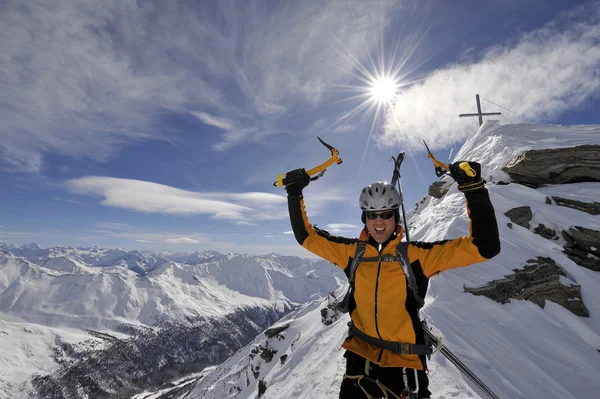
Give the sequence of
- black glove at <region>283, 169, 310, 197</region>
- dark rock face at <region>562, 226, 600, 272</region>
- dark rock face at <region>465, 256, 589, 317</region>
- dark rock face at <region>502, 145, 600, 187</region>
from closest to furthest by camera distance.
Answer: black glove at <region>283, 169, 310, 197</region> → dark rock face at <region>465, 256, 589, 317</region> → dark rock face at <region>562, 226, 600, 272</region> → dark rock face at <region>502, 145, 600, 187</region>

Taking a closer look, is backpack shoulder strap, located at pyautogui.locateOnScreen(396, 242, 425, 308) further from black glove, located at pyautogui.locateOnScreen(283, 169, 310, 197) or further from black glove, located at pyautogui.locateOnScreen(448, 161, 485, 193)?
black glove, located at pyautogui.locateOnScreen(283, 169, 310, 197)

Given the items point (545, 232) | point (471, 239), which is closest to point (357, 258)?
point (471, 239)

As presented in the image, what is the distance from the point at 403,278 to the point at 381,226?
104cm

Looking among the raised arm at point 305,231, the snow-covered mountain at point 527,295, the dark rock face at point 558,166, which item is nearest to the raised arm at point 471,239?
the raised arm at point 305,231

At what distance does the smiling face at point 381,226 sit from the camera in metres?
5.51

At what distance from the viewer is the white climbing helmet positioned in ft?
18.4

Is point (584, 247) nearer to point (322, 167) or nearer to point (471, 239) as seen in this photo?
point (471, 239)

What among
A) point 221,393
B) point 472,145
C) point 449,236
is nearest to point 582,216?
point 449,236

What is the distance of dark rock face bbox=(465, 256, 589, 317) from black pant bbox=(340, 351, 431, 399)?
11812 millimetres

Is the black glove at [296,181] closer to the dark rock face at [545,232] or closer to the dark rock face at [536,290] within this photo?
the dark rock face at [536,290]

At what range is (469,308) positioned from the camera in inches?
531

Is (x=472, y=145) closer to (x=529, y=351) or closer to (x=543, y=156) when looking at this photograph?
Answer: (x=543, y=156)

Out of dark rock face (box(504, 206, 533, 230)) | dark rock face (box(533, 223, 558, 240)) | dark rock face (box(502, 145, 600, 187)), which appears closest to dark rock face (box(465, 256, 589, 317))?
dark rock face (box(533, 223, 558, 240))

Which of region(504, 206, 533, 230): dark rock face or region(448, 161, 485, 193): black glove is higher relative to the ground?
region(504, 206, 533, 230): dark rock face
